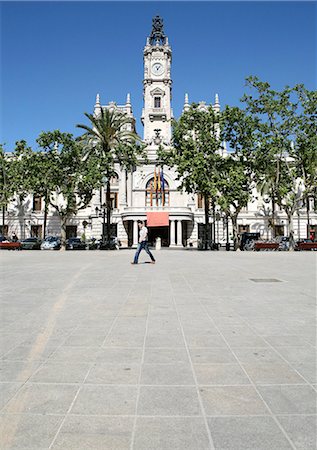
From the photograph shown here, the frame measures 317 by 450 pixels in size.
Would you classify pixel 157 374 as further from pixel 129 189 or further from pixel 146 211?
pixel 129 189

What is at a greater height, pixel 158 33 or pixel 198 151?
pixel 158 33

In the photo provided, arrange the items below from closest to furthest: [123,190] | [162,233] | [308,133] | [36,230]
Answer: [308,133], [123,190], [162,233], [36,230]

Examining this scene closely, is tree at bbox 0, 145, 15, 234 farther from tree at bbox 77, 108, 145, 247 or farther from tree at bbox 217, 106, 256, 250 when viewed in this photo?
tree at bbox 217, 106, 256, 250

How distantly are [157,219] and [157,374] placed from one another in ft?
146

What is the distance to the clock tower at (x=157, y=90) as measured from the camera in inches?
2405

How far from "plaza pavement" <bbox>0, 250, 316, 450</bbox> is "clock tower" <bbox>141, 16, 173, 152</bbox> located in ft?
183

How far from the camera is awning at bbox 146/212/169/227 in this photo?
1881 inches

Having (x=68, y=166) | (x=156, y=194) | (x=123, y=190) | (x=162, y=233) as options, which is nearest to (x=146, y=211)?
(x=156, y=194)

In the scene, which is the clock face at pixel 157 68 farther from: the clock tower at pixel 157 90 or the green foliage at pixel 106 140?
the green foliage at pixel 106 140

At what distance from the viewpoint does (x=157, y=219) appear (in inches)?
1892

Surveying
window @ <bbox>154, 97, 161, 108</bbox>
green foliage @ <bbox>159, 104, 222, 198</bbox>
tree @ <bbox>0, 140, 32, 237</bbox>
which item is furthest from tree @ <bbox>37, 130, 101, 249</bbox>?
window @ <bbox>154, 97, 161, 108</bbox>

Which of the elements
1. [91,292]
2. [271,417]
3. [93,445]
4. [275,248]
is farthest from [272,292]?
[275,248]

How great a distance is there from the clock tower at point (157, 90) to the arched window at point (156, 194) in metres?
→ 11.7

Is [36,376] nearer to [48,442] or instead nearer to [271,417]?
[48,442]
